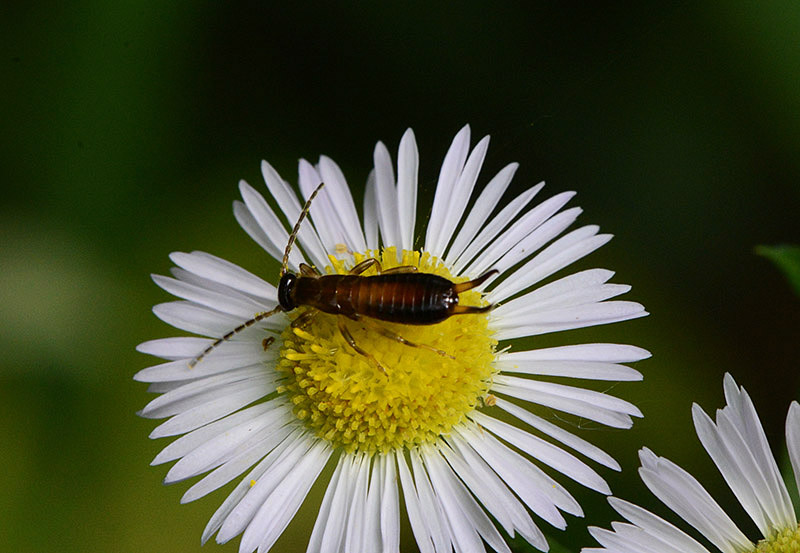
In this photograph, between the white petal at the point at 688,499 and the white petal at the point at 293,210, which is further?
the white petal at the point at 293,210

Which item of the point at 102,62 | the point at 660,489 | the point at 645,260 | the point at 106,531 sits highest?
the point at 102,62

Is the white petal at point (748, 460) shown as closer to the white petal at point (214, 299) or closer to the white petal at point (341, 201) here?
the white petal at point (341, 201)

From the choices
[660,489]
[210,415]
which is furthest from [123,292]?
[660,489]

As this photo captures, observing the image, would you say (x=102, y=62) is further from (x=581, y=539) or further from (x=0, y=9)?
(x=581, y=539)

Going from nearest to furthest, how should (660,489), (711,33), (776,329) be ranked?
(660,489)
(776,329)
(711,33)

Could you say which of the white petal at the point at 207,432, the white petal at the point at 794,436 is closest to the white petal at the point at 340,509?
the white petal at the point at 207,432

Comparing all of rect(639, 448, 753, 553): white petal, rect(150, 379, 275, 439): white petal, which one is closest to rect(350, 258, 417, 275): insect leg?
rect(150, 379, 275, 439): white petal

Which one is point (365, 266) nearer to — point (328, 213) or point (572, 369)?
point (328, 213)

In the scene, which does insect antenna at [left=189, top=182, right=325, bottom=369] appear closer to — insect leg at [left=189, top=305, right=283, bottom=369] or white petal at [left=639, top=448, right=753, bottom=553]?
insect leg at [left=189, top=305, right=283, bottom=369]
